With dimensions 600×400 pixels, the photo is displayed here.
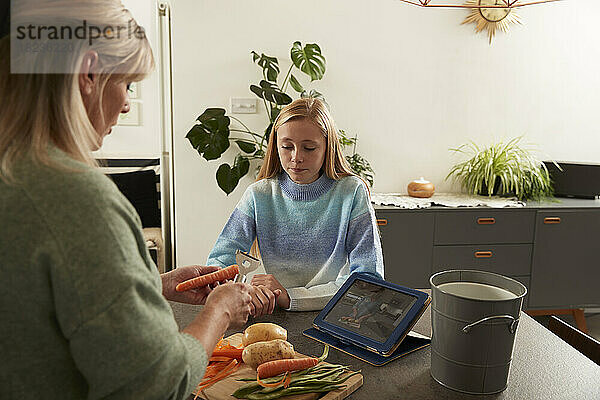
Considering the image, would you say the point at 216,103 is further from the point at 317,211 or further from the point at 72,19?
the point at 72,19

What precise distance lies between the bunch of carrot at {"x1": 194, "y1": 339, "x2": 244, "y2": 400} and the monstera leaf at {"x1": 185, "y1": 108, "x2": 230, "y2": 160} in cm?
Answer: 236

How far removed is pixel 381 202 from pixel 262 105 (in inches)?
41.2

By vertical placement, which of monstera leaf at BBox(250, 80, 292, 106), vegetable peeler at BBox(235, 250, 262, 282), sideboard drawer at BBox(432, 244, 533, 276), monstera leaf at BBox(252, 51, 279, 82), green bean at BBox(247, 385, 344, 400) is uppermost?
monstera leaf at BBox(252, 51, 279, 82)

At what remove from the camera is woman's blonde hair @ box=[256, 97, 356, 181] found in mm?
1882

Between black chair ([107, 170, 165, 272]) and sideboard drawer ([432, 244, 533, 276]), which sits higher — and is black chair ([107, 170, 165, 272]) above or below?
above

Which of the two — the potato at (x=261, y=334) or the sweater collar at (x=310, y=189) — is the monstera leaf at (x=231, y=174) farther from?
the potato at (x=261, y=334)

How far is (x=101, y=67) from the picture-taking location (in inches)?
31.4

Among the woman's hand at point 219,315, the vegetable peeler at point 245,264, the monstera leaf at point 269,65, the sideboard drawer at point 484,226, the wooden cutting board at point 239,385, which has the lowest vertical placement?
the sideboard drawer at point 484,226

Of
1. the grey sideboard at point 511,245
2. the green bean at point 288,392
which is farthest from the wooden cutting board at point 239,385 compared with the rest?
the grey sideboard at point 511,245

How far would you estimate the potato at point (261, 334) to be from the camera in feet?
4.27

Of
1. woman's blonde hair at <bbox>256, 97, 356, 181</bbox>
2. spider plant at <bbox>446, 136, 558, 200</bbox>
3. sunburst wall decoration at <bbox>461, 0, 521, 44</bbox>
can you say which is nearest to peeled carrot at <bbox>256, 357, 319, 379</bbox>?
woman's blonde hair at <bbox>256, 97, 356, 181</bbox>

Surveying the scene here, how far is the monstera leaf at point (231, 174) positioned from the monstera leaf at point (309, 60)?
27.6 inches

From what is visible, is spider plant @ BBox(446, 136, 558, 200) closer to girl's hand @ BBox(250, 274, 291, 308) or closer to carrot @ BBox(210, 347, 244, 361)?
girl's hand @ BBox(250, 274, 291, 308)

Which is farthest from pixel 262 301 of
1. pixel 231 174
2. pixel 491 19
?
pixel 491 19
